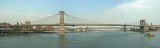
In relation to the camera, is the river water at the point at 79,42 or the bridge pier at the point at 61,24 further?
the bridge pier at the point at 61,24

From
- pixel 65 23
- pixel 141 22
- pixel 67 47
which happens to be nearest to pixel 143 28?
pixel 141 22

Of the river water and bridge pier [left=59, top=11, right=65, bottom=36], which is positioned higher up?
bridge pier [left=59, top=11, right=65, bottom=36]

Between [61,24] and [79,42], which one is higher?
[61,24]

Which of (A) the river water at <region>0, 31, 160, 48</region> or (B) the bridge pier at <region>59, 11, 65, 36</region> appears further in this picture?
(B) the bridge pier at <region>59, 11, 65, 36</region>

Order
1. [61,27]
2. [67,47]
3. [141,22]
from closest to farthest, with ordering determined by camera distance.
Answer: [67,47] → [61,27] → [141,22]

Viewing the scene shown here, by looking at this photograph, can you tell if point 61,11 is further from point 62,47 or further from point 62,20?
point 62,47

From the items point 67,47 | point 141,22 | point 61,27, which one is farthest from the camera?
point 141,22

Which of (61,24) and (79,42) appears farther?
(61,24)

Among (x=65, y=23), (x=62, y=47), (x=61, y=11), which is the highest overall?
(x=61, y=11)

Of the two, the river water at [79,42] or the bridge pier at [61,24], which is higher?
the bridge pier at [61,24]

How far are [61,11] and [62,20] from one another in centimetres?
422

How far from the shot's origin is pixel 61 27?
63531 mm

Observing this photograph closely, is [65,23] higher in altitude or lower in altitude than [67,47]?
higher

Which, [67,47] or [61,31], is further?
[61,31]
